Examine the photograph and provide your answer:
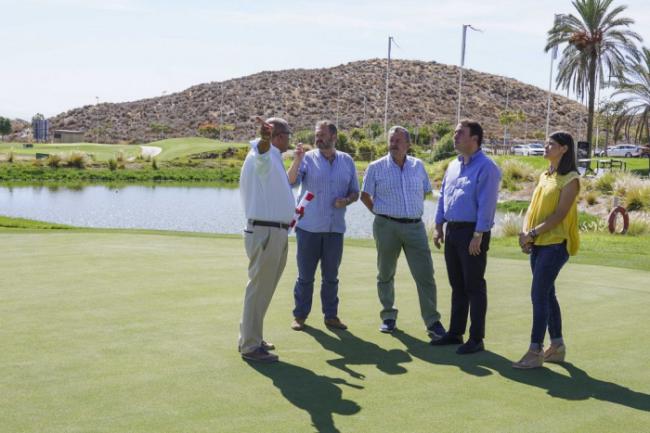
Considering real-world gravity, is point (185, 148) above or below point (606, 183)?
above

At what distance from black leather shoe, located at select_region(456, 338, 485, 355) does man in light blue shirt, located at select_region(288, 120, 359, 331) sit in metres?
1.32

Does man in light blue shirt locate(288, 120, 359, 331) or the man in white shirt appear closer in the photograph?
the man in white shirt

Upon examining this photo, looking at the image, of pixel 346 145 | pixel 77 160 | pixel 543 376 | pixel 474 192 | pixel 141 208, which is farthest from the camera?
pixel 346 145

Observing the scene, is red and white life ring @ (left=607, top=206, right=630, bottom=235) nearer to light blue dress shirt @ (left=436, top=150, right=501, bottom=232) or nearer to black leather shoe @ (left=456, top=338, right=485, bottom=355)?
A: light blue dress shirt @ (left=436, top=150, right=501, bottom=232)

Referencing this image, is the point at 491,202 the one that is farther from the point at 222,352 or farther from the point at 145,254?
the point at 145,254

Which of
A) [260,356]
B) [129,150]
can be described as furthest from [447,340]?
[129,150]

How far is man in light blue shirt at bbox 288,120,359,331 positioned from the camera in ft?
27.0

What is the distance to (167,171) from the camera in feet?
180

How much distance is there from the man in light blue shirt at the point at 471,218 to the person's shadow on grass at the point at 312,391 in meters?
1.49

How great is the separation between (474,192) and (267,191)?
1803 mm

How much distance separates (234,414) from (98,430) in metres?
0.83

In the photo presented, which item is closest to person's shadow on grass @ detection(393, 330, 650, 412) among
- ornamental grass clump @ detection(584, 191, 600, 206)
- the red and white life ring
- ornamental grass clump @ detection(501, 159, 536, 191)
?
the red and white life ring

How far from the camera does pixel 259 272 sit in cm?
696

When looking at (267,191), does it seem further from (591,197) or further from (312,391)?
(591,197)
